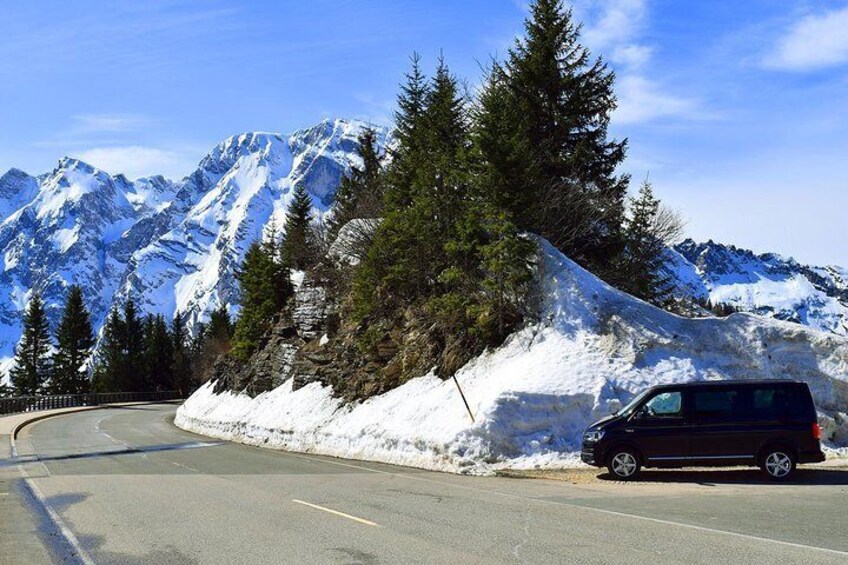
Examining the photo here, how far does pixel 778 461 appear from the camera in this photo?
15.1 m

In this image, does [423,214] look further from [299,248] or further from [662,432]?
[299,248]

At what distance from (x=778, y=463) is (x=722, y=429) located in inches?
50.0

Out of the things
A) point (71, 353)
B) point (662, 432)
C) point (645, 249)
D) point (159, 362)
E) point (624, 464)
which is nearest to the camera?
point (662, 432)

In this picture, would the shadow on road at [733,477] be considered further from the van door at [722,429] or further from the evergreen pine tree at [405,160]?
the evergreen pine tree at [405,160]

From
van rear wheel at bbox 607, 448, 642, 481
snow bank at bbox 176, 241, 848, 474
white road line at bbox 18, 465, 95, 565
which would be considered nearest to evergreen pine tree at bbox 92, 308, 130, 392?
snow bank at bbox 176, 241, 848, 474

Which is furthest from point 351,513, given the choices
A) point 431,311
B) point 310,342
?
point 310,342

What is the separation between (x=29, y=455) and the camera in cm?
2528

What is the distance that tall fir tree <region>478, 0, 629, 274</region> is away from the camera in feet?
96.2

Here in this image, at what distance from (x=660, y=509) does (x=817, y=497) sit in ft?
10.6

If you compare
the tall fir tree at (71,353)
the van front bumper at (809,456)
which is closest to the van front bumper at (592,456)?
the van front bumper at (809,456)

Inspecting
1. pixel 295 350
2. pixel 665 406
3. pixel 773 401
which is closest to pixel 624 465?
pixel 665 406

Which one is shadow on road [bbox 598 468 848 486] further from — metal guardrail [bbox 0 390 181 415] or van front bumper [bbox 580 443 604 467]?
metal guardrail [bbox 0 390 181 415]

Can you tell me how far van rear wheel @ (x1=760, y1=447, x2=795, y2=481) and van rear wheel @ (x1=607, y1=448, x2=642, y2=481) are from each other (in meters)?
2.51

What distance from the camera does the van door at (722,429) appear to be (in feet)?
49.9
